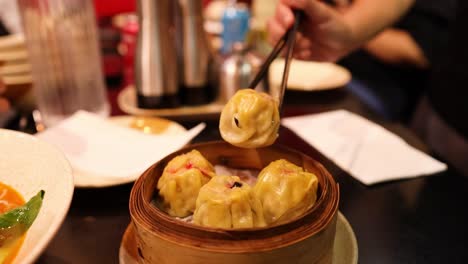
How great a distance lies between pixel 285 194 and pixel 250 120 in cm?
17

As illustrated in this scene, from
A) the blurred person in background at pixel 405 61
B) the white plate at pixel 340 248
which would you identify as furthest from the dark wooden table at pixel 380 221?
the blurred person in background at pixel 405 61

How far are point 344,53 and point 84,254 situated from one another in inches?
52.6

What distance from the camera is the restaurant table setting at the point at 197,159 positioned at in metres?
0.74

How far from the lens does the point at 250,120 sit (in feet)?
2.83

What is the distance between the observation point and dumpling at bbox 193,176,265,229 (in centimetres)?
74

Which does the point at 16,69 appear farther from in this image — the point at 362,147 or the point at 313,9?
the point at 362,147

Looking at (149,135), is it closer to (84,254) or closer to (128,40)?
(84,254)

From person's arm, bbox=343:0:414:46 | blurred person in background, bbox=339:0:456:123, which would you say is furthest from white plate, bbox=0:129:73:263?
blurred person in background, bbox=339:0:456:123

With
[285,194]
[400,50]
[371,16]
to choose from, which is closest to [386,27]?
[371,16]

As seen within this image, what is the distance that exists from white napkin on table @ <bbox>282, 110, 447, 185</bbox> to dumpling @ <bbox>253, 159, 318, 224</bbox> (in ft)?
1.85

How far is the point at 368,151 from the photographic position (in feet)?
4.85

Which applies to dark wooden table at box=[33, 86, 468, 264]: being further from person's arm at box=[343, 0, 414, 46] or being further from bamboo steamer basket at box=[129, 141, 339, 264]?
person's arm at box=[343, 0, 414, 46]

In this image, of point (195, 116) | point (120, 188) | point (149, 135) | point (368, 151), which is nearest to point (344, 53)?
point (368, 151)

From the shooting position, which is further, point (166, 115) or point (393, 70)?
point (393, 70)
